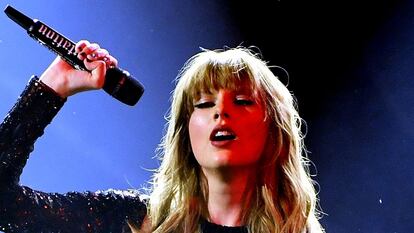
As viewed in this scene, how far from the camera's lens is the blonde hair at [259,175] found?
4.69 feet

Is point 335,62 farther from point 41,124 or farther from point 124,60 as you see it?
point 41,124

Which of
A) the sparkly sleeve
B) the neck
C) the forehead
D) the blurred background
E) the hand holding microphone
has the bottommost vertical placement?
the sparkly sleeve

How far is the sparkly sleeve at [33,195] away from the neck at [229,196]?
0.62 feet

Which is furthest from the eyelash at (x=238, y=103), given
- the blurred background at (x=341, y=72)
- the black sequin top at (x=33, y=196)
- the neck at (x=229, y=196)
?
the blurred background at (x=341, y=72)

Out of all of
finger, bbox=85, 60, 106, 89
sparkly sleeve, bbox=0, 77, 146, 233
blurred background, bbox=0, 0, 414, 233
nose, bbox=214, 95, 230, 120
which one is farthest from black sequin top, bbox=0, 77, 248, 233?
blurred background, bbox=0, 0, 414, 233

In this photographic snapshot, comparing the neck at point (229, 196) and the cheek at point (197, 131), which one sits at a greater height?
the cheek at point (197, 131)

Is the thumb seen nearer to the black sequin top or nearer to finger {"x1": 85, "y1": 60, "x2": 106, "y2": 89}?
finger {"x1": 85, "y1": 60, "x2": 106, "y2": 89}

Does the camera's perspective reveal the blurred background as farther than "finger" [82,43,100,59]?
Yes

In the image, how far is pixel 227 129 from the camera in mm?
1362

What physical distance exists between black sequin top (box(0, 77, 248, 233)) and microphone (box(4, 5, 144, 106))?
125mm

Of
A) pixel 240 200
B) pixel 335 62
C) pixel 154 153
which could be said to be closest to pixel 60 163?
pixel 154 153

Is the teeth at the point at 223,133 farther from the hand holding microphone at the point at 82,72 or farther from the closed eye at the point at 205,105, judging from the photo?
the hand holding microphone at the point at 82,72

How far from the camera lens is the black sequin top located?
1393mm

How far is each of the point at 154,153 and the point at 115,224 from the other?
0.38 m
